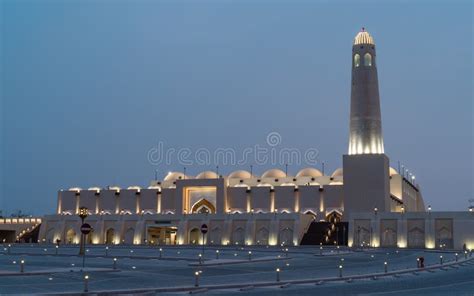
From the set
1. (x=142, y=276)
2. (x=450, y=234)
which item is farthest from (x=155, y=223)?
(x=142, y=276)

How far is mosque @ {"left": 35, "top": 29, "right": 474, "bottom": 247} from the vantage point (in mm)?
65812

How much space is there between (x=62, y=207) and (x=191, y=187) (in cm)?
2151

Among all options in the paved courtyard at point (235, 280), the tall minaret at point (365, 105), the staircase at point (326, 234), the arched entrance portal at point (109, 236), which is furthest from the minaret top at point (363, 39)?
the paved courtyard at point (235, 280)

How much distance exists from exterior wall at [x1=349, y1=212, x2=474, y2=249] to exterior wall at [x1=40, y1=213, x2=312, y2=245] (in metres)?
6.95

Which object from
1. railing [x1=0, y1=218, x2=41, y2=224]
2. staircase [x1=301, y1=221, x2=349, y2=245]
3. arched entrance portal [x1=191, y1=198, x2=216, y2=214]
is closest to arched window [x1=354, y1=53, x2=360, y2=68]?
staircase [x1=301, y1=221, x2=349, y2=245]

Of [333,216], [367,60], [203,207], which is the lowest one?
[333,216]

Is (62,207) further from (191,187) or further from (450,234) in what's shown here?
(450,234)

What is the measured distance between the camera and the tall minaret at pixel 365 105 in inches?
3268

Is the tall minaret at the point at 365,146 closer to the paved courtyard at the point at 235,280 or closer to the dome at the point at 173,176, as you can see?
the dome at the point at 173,176

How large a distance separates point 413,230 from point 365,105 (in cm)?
2398

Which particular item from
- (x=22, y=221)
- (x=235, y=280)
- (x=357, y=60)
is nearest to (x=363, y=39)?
(x=357, y=60)

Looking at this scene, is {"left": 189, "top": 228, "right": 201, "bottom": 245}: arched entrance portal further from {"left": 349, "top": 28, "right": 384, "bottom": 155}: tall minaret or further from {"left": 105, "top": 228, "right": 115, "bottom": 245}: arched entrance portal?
{"left": 349, "top": 28, "right": 384, "bottom": 155}: tall minaret

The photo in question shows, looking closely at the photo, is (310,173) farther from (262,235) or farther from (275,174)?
(262,235)

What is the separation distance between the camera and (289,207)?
84.4 metres
